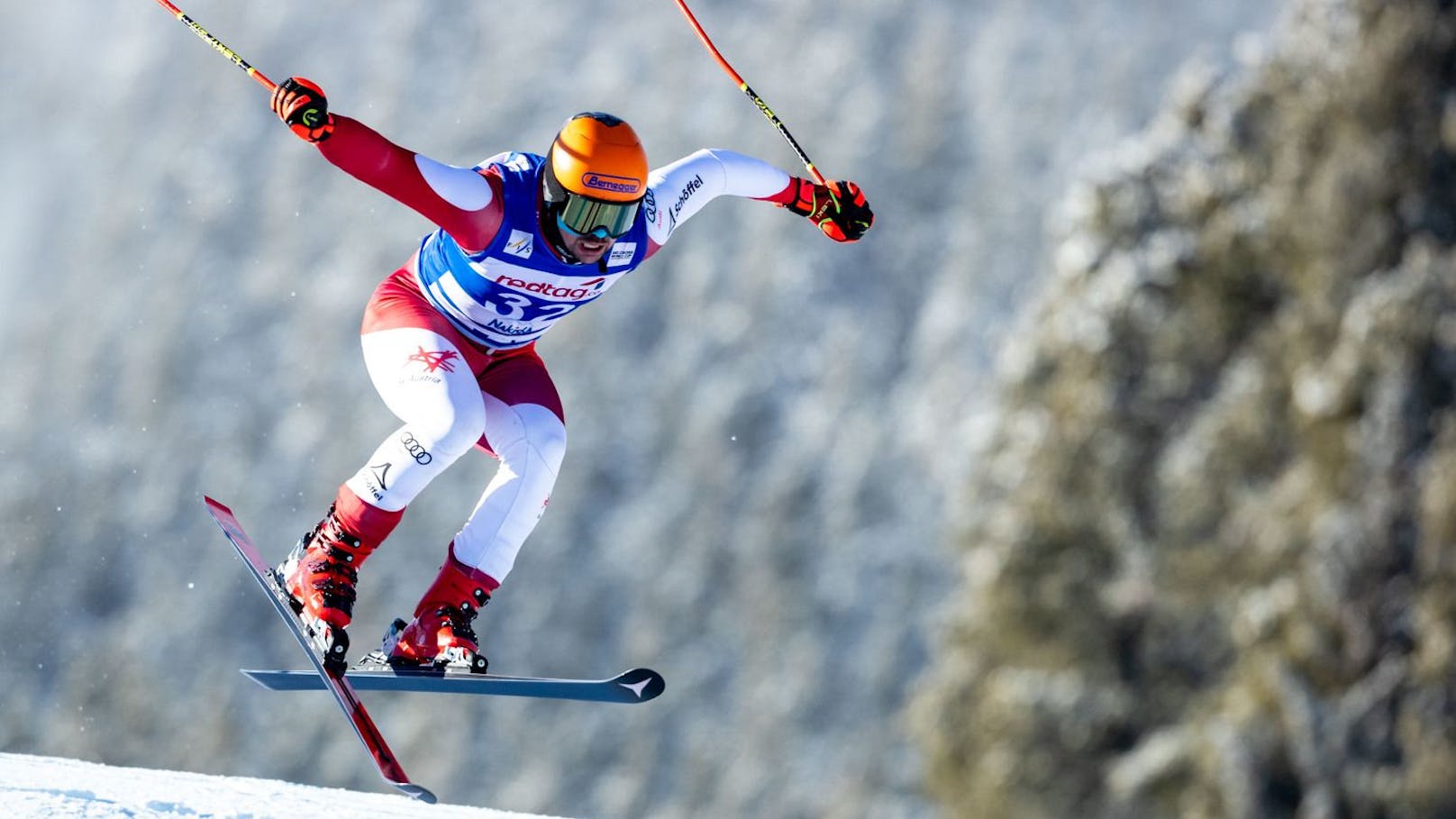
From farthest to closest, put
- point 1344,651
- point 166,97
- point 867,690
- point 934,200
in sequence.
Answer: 1. point 166,97
2. point 934,200
3. point 867,690
4. point 1344,651

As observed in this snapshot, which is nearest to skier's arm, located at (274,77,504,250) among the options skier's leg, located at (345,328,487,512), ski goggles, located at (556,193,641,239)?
ski goggles, located at (556,193,641,239)

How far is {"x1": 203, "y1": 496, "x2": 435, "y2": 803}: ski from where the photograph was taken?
547 centimetres

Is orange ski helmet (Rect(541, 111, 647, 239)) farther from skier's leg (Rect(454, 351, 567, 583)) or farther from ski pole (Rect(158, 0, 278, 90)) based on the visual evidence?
ski pole (Rect(158, 0, 278, 90))

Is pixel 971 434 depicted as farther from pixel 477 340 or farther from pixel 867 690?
pixel 477 340

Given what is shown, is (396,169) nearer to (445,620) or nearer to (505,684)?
(445,620)

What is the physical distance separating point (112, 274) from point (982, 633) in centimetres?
4219

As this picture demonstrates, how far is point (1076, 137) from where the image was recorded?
151 feet

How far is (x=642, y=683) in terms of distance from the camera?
5.89 m

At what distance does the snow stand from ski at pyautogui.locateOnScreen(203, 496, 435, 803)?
6.1 inches

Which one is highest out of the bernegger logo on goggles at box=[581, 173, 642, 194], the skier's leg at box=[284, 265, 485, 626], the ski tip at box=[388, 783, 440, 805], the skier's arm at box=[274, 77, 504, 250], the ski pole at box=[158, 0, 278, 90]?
the ski pole at box=[158, 0, 278, 90]

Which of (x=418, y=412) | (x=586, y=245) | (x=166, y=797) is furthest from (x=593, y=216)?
(x=166, y=797)

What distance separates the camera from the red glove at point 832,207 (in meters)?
6.55

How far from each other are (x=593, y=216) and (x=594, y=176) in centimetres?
14

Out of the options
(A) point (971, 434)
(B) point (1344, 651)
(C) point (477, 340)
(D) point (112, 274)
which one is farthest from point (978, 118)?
(C) point (477, 340)
